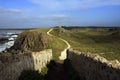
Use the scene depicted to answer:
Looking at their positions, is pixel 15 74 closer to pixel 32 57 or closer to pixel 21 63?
pixel 21 63

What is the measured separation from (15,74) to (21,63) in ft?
4.24

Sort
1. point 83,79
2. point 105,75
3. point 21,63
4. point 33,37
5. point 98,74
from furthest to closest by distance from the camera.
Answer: point 33,37 < point 21,63 < point 83,79 < point 98,74 < point 105,75

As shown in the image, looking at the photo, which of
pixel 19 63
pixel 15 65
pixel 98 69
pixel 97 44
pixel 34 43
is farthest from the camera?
pixel 97 44

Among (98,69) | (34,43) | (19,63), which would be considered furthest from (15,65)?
(34,43)

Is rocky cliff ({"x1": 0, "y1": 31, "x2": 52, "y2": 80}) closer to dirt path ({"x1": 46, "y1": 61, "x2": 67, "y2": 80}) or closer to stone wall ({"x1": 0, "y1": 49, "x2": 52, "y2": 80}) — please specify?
stone wall ({"x1": 0, "y1": 49, "x2": 52, "y2": 80})

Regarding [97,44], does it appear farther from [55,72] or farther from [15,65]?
[15,65]

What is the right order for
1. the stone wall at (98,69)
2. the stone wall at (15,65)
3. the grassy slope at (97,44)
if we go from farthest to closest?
the grassy slope at (97,44) → the stone wall at (15,65) → the stone wall at (98,69)

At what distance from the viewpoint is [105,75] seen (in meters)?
17.0

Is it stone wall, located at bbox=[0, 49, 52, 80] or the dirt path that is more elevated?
stone wall, located at bbox=[0, 49, 52, 80]

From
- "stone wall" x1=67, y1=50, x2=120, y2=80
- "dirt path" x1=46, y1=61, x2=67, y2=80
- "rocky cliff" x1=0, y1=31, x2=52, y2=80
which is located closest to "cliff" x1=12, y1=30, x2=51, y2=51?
"rocky cliff" x1=0, y1=31, x2=52, y2=80

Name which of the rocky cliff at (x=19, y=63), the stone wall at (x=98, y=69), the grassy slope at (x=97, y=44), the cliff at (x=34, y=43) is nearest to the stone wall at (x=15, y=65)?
the rocky cliff at (x=19, y=63)

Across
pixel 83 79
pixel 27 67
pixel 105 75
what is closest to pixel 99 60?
pixel 105 75

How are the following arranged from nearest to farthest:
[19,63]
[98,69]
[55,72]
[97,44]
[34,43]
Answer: [98,69]
[19,63]
[55,72]
[34,43]
[97,44]

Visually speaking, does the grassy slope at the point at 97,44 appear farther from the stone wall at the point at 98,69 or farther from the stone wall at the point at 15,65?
the stone wall at the point at 98,69
